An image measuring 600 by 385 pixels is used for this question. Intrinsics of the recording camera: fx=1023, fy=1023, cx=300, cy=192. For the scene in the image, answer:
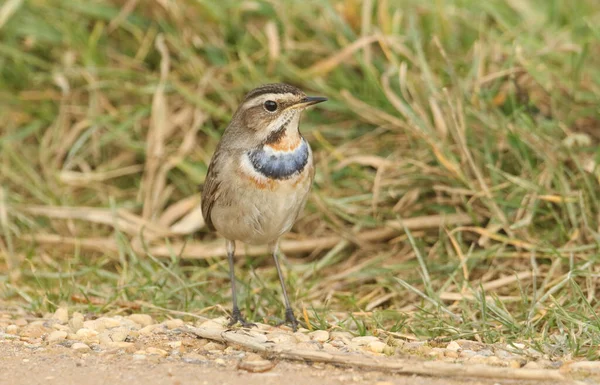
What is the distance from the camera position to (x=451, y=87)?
721cm

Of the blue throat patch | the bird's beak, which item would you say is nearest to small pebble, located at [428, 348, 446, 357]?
the blue throat patch

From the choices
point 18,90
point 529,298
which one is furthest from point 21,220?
point 529,298

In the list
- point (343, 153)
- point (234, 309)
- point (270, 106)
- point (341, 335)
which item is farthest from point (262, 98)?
point (343, 153)

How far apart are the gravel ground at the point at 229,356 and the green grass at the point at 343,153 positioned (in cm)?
33

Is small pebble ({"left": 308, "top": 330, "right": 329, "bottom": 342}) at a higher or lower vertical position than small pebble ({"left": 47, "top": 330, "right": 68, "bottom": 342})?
higher

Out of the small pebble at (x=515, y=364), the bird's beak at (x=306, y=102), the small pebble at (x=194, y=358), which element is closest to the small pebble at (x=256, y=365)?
the small pebble at (x=194, y=358)

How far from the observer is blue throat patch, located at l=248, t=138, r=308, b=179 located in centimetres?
557

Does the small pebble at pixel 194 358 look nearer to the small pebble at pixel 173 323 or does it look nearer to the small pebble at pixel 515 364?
the small pebble at pixel 173 323

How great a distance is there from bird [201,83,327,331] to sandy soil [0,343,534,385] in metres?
0.96

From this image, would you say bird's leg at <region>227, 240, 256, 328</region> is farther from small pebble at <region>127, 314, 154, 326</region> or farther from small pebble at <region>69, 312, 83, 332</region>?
small pebble at <region>69, 312, 83, 332</region>

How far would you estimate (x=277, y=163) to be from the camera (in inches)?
220

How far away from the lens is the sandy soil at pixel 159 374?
4281 mm

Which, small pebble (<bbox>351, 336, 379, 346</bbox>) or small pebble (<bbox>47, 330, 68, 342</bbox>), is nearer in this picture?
small pebble (<bbox>351, 336, 379, 346</bbox>)

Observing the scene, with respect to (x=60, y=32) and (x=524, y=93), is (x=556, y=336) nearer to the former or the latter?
(x=524, y=93)
